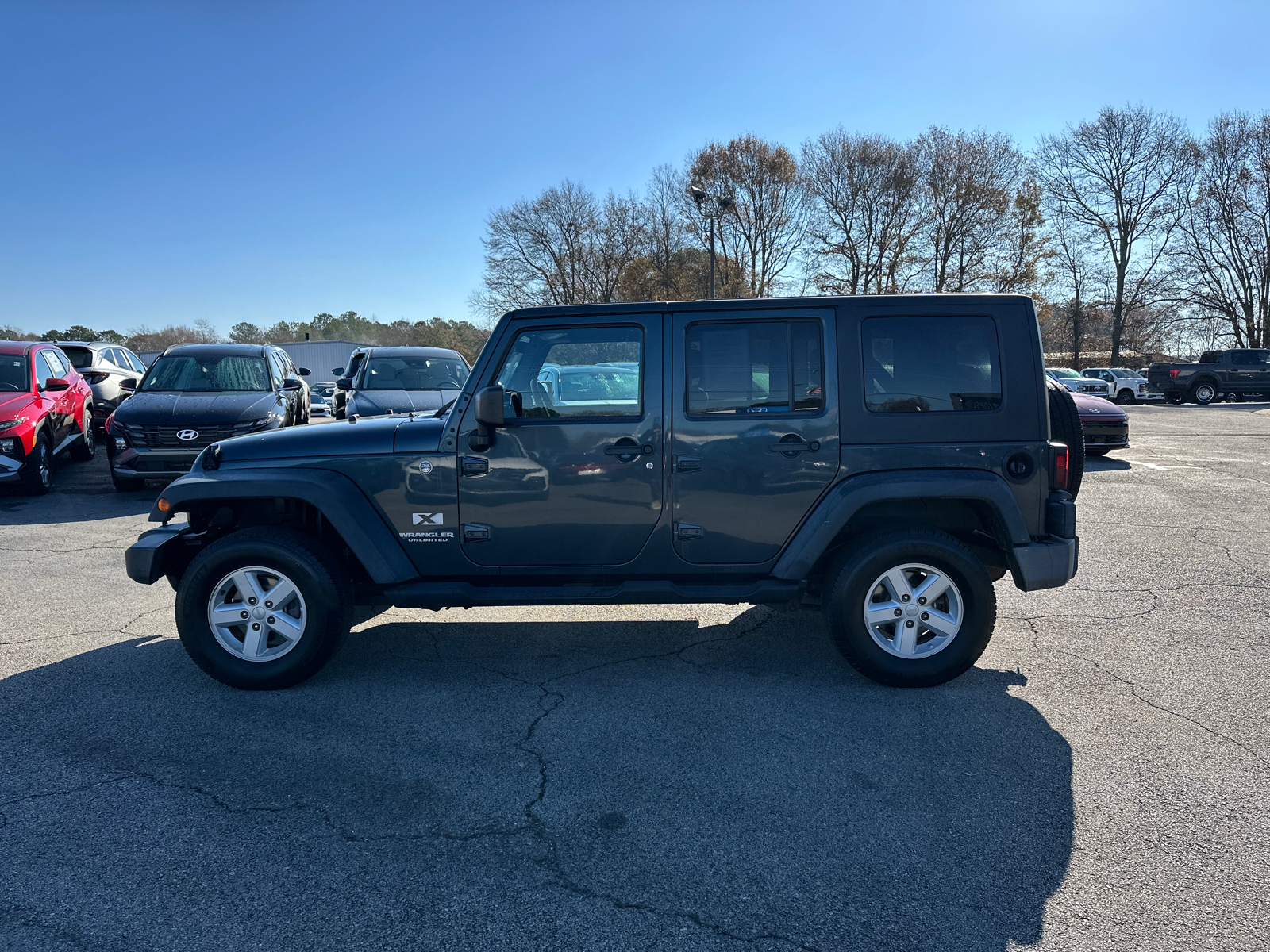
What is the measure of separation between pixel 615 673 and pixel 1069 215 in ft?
175

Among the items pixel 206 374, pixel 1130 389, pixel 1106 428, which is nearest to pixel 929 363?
pixel 206 374

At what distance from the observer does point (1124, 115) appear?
46.0m

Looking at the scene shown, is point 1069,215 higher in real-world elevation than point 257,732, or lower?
higher

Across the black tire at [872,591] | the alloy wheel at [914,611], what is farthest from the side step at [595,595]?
the alloy wheel at [914,611]

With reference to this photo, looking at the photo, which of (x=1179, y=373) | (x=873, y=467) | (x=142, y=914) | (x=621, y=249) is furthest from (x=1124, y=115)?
(x=142, y=914)

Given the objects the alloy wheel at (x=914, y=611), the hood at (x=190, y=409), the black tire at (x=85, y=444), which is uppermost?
the hood at (x=190, y=409)

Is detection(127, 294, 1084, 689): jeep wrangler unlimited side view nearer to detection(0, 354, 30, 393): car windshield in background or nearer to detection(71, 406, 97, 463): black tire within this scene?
detection(0, 354, 30, 393): car windshield in background

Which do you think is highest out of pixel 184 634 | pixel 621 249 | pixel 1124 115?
pixel 1124 115

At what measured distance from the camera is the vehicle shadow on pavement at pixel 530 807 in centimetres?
243

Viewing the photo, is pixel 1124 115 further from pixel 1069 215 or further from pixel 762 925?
pixel 762 925

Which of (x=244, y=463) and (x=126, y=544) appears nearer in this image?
(x=244, y=463)

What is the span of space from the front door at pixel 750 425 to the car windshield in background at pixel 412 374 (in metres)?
A: 7.91

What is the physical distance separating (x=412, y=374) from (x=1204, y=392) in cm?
3317

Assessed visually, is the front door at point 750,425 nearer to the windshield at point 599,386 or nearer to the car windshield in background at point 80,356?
the windshield at point 599,386
